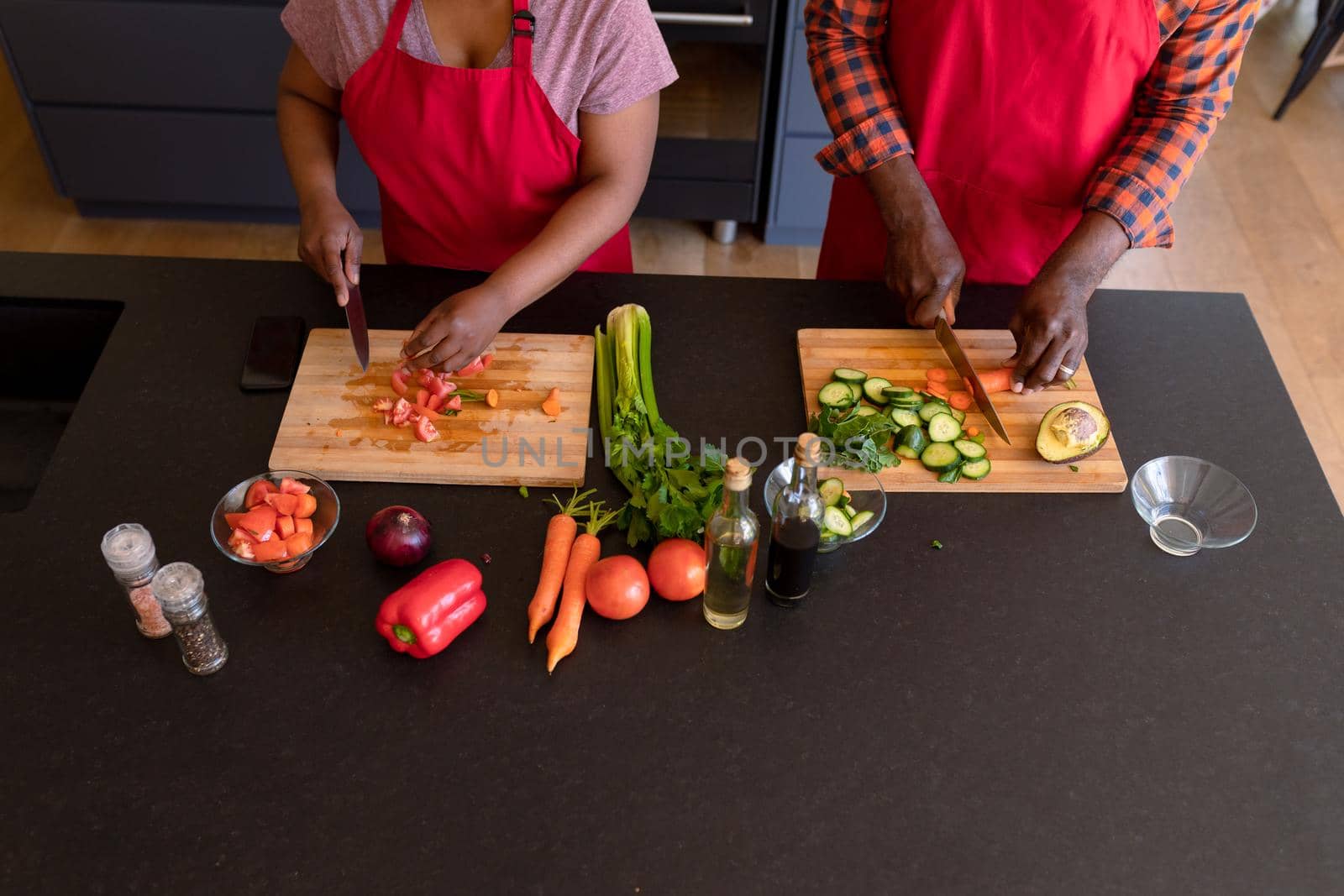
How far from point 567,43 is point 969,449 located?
89cm

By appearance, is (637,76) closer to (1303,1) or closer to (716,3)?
(716,3)

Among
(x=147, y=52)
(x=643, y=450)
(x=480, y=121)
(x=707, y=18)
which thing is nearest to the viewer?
(x=643, y=450)

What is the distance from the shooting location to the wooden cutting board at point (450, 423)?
5.08 feet

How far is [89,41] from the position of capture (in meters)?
3.16

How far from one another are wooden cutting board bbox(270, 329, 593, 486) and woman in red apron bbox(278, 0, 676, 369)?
92 mm

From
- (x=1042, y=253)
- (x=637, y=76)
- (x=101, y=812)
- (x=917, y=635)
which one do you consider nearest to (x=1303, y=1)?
(x=1042, y=253)

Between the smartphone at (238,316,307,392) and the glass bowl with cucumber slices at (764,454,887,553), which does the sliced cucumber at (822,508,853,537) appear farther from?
the smartphone at (238,316,307,392)

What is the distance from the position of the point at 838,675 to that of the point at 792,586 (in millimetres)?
129

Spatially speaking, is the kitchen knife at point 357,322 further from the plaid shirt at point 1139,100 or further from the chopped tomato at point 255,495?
the plaid shirt at point 1139,100

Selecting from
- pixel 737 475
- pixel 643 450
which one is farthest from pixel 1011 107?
pixel 737 475

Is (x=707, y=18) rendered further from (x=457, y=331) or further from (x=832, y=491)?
(x=832, y=491)

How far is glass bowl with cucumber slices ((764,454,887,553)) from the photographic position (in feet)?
4.83

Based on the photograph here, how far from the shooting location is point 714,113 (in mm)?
3271

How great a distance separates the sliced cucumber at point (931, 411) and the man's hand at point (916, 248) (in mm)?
175
